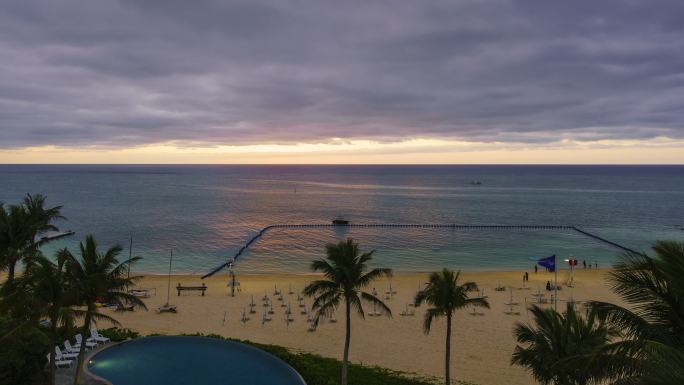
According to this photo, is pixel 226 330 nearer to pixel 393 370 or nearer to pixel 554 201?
pixel 393 370

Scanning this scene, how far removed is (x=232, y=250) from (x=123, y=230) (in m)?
30.3

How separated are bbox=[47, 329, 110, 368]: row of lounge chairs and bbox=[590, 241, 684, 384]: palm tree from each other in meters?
23.8

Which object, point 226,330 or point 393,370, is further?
point 226,330

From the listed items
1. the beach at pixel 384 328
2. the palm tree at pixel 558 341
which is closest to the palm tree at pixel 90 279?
the beach at pixel 384 328

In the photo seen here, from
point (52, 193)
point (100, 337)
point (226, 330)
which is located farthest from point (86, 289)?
point (52, 193)

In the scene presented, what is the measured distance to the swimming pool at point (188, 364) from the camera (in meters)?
20.2

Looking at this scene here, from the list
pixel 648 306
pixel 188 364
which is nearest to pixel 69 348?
pixel 188 364

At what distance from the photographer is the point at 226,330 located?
3203 cm

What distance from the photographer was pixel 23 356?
16547mm

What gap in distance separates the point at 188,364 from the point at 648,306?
66.9 ft

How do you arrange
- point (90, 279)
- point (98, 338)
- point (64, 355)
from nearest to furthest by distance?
1. point (90, 279)
2. point (64, 355)
3. point (98, 338)

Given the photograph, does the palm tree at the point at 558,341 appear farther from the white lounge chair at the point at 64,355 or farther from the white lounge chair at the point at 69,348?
the white lounge chair at the point at 69,348

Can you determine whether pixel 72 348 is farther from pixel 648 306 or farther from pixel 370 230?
pixel 370 230

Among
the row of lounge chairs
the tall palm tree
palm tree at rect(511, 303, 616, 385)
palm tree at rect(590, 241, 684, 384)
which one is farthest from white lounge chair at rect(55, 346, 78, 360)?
palm tree at rect(590, 241, 684, 384)
